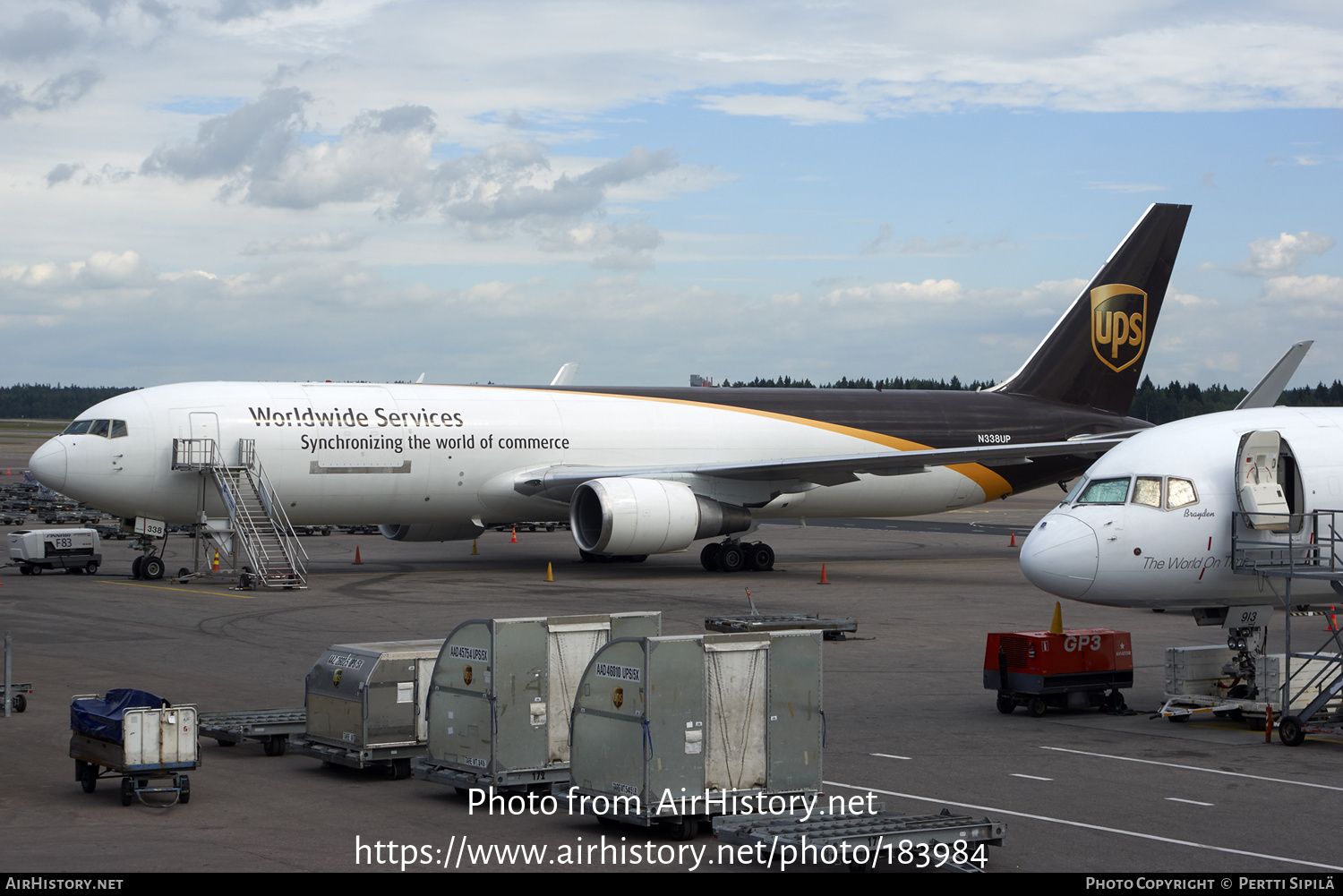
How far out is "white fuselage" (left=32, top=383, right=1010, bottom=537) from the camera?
30.8 metres

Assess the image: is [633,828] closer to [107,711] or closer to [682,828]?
[682,828]

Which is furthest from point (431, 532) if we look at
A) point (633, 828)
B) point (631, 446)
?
point (633, 828)

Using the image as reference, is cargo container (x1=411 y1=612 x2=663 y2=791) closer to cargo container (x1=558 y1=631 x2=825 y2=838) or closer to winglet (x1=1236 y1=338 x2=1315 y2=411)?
cargo container (x1=558 y1=631 x2=825 y2=838)

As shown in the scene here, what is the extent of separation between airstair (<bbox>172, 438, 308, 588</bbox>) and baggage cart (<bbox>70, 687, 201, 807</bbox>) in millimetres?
17548

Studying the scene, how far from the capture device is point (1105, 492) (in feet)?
57.4

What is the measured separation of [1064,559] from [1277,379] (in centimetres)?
1149

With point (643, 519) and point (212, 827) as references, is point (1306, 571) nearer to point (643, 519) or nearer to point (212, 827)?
point (212, 827)

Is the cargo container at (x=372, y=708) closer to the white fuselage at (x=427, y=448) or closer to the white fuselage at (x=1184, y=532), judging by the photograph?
the white fuselage at (x=1184, y=532)

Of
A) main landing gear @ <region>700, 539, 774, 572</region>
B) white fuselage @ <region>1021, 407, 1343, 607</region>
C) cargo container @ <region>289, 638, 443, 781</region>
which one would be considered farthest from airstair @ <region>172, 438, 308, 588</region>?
white fuselage @ <region>1021, 407, 1343, 607</region>

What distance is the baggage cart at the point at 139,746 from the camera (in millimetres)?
12250

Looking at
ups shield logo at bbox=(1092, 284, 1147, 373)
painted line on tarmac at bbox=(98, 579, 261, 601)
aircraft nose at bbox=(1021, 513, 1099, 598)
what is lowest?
painted line on tarmac at bbox=(98, 579, 261, 601)

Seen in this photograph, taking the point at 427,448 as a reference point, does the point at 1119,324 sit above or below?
above

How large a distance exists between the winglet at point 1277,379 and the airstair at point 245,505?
19.6 metres

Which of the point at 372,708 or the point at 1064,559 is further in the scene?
the point at 1064,559
